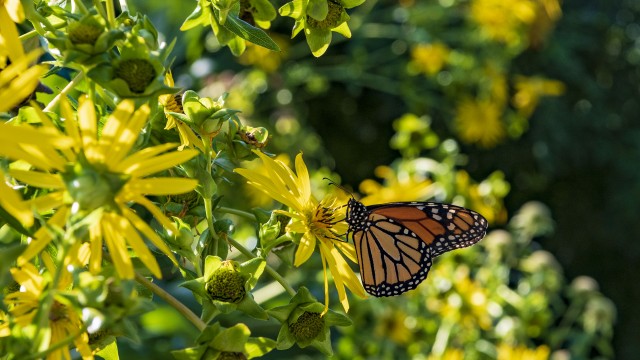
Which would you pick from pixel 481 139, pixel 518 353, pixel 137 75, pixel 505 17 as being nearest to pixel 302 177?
pixel 137 75

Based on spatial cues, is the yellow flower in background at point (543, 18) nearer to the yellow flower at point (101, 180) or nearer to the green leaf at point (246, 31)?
the green leaf at point (246, 31)

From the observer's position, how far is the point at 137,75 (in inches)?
21.8

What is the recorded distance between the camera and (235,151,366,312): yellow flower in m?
0.76

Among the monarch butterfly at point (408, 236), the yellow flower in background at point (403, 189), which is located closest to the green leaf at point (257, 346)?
the monarch butterfly at point (408, 236)

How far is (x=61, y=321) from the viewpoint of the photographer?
574 millimetres

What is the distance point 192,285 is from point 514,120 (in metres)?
2.13

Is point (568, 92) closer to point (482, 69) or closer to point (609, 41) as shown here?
point (609, 41)

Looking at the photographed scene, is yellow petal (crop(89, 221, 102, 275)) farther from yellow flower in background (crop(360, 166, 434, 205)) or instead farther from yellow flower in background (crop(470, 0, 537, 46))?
yellow flower in background (crop(470, 0, 537, 46))

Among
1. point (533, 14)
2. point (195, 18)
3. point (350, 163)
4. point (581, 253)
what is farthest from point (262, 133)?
point (581, 253)

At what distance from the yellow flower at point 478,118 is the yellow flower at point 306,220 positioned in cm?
200

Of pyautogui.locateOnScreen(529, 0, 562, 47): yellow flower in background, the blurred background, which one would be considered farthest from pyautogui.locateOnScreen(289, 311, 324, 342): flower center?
pyautogui.locateOnScreen(529, 0, 562, 47): yellow flower in background

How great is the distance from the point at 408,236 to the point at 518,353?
20.1 inches

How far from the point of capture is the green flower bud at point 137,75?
1.82ft

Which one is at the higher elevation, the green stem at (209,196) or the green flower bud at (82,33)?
the green flower bud at (82,33)
